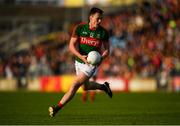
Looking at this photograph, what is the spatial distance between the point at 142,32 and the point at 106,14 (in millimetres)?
8289

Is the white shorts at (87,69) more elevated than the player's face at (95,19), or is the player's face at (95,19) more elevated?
the player's face at (95,19)

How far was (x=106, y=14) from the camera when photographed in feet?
177

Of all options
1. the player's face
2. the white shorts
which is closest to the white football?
the white shorts

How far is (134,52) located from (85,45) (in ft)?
89.2

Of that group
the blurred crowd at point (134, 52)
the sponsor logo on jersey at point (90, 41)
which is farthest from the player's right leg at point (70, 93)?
the blurred crowd at point (134, 52)

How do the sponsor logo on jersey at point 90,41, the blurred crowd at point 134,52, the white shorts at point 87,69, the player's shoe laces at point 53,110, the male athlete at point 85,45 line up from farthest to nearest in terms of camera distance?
the blurred crowd at point 134,52 → the sponsor logo on jersey at point 90,41 → the white shorts at point 87,69 → the male athlete at point 85,45 → the player's shoe laces at point 53,110

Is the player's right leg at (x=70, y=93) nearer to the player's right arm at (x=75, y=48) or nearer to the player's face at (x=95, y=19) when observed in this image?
the player's right arm at (x=75, y=48)

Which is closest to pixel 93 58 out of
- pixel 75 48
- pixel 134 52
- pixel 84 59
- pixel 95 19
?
pixel 84 59

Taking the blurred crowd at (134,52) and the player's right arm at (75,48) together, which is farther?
the blurred crowd at (134,52)

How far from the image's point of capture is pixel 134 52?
1741 inches

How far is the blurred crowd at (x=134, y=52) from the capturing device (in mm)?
42750

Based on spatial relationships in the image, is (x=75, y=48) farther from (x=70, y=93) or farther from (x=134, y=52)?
(x=134, y=52)

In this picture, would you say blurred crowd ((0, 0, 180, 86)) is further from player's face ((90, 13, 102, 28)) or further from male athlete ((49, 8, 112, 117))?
player's face ((90, 13, 102, 28))

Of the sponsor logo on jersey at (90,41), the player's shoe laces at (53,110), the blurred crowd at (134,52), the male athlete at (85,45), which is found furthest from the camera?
the blurred crowd at (134,52)
